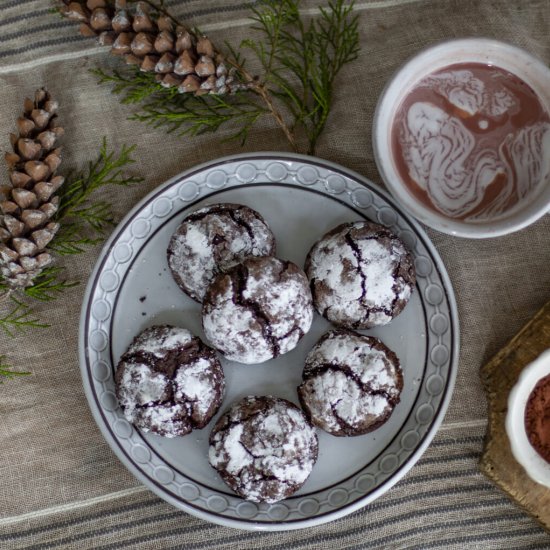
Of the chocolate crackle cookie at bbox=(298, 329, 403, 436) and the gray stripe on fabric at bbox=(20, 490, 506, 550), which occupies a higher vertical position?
the chocolate crackle cookie at bbox=(298, 329, 403, 436)

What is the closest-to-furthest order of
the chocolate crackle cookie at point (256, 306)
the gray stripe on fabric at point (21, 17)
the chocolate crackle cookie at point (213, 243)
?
the chocolate crackle cookie at point (256, 306) → the chocolate crackle cookie at point (213, 243) → the gray stripe on fabric at point (21, 17)

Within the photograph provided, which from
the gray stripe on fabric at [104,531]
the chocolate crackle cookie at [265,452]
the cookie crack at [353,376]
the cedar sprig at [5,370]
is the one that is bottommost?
the gray stripe on fabric at [104,531]

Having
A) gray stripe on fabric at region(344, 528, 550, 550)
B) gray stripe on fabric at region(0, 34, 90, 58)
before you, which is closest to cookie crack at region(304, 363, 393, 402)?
gray stripe on fabric at region(344, 528, 550, 550)

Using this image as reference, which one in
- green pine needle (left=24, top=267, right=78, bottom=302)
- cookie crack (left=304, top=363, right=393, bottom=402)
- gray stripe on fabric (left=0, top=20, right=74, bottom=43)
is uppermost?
gray stripe on fabric (left=0, top=20, right=74, bottom=43)

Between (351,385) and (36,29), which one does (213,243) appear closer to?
(351,385)

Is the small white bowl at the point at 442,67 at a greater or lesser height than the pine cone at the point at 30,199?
greater

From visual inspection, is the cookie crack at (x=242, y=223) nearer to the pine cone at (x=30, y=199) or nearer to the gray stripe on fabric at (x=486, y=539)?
the pine cone at (x=30, y=199)

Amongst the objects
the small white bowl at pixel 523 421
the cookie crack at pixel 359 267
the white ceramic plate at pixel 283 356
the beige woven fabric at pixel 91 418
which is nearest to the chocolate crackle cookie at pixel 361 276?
the cookie crack at pixel 359 267

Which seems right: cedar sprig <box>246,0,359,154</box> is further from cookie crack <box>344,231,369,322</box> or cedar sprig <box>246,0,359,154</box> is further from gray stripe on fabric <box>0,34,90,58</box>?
gray stripe on fabric <box>0,34,90,58</box>
